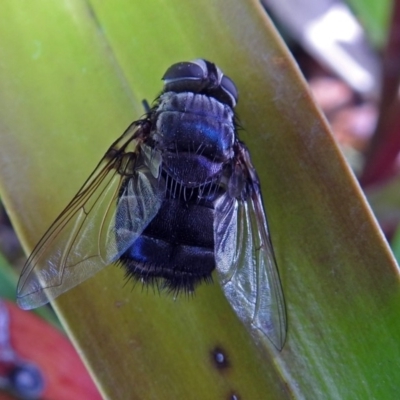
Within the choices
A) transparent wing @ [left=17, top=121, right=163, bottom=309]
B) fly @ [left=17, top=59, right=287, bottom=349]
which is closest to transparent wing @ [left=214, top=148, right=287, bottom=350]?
fly @ [left=17, top=59, right=287, bottom=349]

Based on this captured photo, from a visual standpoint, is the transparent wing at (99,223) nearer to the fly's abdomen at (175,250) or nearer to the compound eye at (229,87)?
the fly's abdomen at (175,250)

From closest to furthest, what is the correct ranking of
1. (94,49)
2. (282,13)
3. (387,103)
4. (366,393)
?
(366,393), (94,49), (387,103), (282,13)

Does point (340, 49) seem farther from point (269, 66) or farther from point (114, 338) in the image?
point (114, 338)

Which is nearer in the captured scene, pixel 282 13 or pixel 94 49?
pixel 94 49

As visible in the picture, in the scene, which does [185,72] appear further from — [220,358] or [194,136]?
[220,358]

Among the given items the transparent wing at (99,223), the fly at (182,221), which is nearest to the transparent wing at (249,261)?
the fly at (182,221)

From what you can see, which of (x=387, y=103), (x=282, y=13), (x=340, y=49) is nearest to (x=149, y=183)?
(x=387, y=103)
